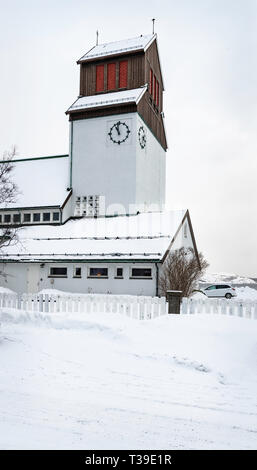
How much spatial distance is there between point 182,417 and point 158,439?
834mm

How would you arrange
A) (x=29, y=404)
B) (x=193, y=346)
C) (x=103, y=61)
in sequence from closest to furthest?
(x=29, y=404) → (x=193, y=346) → (x=103, y=61)

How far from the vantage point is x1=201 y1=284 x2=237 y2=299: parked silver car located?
96.8 feet

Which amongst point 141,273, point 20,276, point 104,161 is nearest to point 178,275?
point 141,273

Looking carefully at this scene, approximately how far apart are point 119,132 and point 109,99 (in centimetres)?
330

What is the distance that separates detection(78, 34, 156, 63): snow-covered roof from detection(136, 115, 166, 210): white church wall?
6.72 m

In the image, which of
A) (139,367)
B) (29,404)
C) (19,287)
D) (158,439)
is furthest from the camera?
(19,287)

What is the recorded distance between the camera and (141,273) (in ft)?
75.9

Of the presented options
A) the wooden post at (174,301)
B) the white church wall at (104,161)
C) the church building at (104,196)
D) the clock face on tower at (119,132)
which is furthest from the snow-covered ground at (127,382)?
the clock face on tower at (119,132)

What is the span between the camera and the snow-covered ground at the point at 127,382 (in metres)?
4.88

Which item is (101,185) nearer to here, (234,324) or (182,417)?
(234,324)

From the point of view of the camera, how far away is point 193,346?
877 centimetres

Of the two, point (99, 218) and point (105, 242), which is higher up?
point (99, 218)

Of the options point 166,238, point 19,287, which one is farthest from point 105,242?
point 19,287

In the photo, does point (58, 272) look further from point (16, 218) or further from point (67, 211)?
point (16, 218)
